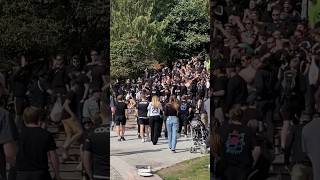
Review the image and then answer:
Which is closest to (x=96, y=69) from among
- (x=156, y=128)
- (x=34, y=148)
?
(x=34, y=148)

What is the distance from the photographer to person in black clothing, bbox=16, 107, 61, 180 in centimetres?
617

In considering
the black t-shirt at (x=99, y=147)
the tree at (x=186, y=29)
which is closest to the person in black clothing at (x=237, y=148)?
the black t-shirt at (x=99, y=147)

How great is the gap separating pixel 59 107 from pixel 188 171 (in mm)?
5434

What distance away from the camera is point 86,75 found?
6285mm

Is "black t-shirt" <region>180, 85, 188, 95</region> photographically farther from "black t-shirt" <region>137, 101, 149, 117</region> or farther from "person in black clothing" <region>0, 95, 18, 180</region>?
"person in black clothing" <region>0, 95, 18, 180</region>

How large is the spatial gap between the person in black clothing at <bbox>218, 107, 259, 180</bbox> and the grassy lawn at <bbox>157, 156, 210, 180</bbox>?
395cm

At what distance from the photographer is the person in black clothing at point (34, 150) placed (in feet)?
20.2

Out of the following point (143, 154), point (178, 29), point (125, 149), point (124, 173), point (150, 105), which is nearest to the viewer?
point (124, 173)

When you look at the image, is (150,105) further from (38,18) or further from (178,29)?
(178,29)

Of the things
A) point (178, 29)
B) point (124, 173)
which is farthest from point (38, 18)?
point (178, 29)

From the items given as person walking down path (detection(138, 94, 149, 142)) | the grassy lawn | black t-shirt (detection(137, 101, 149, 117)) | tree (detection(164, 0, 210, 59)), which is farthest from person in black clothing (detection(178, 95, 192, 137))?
tree (detection(164, 0, 210, 59))

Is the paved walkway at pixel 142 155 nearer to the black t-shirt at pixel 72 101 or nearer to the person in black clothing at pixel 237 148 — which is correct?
the person in black clothing at pixel 237 148

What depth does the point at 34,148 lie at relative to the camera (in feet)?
20.2

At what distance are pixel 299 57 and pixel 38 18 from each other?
282 cm
